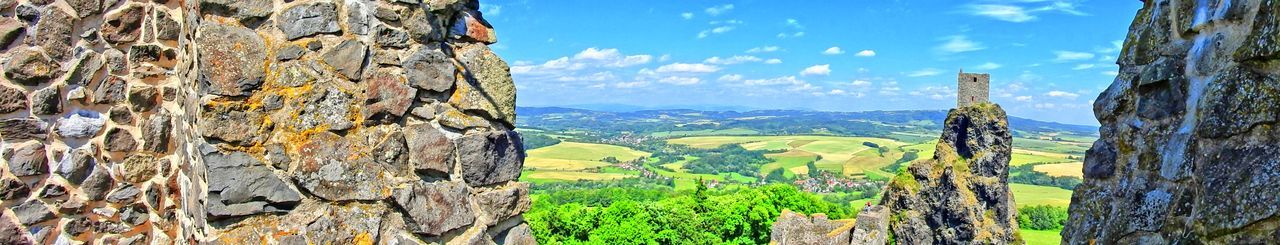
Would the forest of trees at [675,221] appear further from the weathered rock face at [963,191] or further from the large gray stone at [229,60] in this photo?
the large gray stone at [229,60]

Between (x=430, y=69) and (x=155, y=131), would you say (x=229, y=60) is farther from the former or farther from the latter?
(x=155, y=131)

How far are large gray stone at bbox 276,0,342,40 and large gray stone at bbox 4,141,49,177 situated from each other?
1483 mm

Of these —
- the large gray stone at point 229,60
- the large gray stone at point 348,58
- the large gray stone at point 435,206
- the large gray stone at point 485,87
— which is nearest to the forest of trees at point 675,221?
the large gray stone at point 485,87

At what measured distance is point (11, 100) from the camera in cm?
368

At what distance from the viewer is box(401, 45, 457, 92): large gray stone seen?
3.64 m

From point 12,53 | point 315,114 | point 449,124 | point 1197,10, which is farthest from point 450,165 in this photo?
point 1197,10

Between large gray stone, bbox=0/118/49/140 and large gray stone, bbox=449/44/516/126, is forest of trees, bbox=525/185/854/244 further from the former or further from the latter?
large gray stone, bbox=0/118/49/140

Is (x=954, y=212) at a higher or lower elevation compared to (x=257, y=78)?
lower

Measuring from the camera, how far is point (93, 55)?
3.83 metres

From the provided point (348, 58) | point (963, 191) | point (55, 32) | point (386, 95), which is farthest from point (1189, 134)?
point (963, 191)

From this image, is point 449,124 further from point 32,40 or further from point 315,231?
point 32,40

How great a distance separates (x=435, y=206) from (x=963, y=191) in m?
24.8

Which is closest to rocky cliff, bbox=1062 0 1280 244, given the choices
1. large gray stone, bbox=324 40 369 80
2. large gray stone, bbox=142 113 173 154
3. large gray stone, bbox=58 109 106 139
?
large gray stone, bbox=324 40 369 80

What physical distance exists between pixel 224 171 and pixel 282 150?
0.83ft
